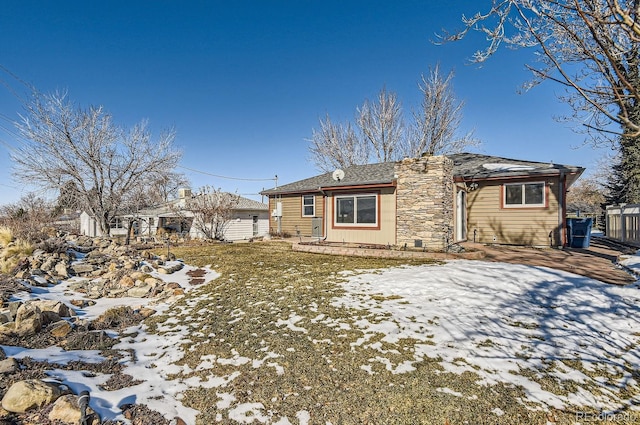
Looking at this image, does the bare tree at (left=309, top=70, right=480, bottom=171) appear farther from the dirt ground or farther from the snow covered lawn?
the snow covered lawn

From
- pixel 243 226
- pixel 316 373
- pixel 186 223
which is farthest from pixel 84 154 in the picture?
pixel 316 373

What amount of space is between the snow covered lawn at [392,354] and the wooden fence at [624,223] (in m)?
8.72

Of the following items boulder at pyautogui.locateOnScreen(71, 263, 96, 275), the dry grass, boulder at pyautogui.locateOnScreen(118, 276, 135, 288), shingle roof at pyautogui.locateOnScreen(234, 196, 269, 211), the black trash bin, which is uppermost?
shingle roof at pyautogui.locateOnScreen(234, 196, 269, 211)

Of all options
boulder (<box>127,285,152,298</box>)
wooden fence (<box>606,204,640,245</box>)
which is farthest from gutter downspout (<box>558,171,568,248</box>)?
boulder (<box>127,285,152,298</box>)

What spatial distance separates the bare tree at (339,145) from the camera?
24.8 metres

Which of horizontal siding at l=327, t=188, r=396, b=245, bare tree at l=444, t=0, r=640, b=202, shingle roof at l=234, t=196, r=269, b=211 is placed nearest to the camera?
bare tree at l=444, t=0, r=640, b=202

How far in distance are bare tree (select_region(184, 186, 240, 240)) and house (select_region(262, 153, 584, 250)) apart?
7.09m

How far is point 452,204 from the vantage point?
9805mm

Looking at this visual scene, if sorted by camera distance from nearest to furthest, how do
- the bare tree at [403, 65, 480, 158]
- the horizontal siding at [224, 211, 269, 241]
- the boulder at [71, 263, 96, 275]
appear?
the boulder at [71, 263, 96, 275] → the horizontal siding at [224, 211, 269, 241] → the bare tree at [403, 65, 480, 158]

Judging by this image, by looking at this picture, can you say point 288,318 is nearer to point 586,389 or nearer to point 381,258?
point 586,389

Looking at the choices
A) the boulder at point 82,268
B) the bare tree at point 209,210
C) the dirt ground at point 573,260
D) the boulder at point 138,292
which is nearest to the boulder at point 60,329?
the boulder at point 138,292

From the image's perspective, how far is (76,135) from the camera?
45.1 feet

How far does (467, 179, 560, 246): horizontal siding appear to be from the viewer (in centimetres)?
988

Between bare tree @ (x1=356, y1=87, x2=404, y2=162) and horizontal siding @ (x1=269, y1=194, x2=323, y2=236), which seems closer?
horizontal siding @ (x1=269, y1=194, x2=323, y2=236)
